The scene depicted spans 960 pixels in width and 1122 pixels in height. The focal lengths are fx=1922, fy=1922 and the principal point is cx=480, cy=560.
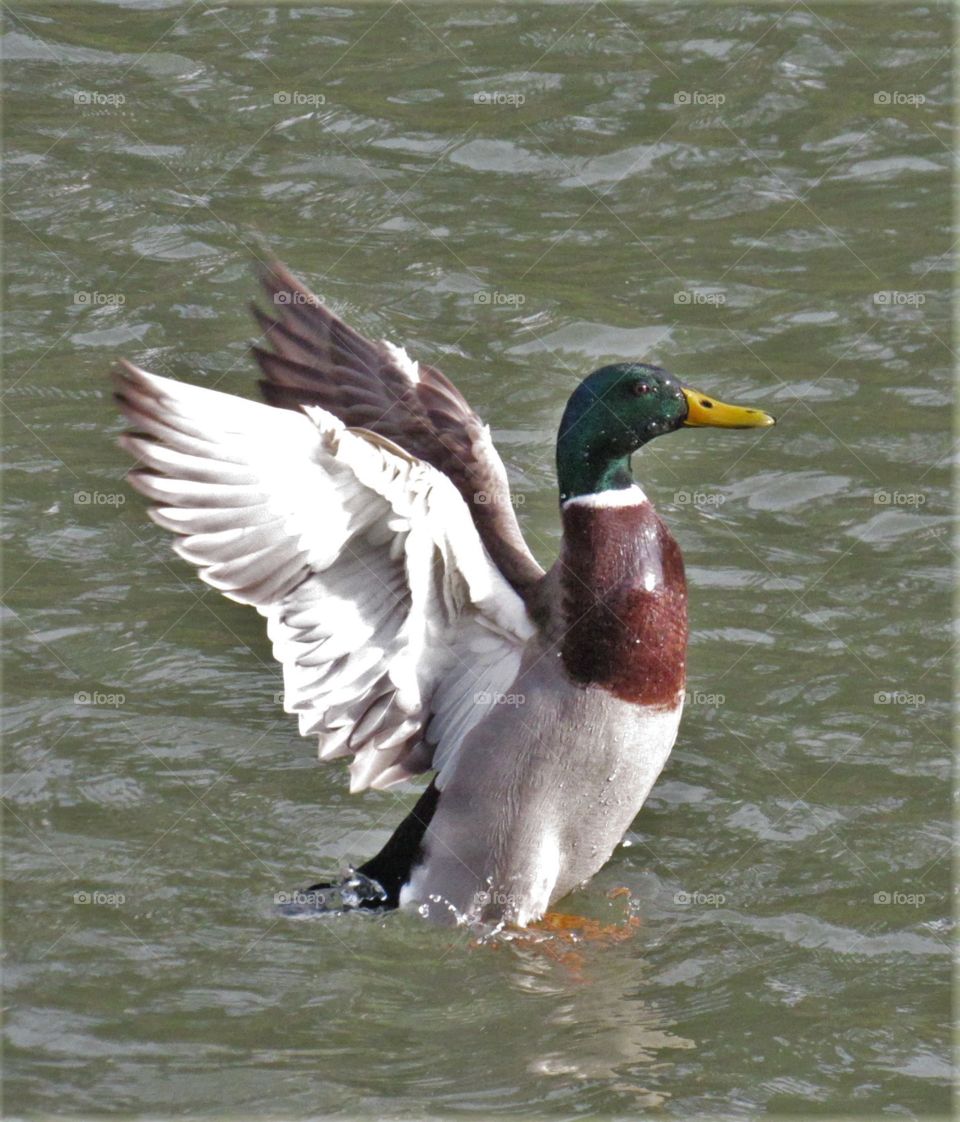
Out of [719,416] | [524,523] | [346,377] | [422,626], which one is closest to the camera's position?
[422,626]

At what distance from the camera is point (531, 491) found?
306 inches

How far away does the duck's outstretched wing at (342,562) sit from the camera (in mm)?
5113

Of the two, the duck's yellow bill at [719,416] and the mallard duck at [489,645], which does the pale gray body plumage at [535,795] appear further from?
the duck's yellow bill at [719,416]

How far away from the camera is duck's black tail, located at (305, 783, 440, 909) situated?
598 centimetres

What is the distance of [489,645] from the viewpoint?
582 centimetres

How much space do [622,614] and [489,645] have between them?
42cm

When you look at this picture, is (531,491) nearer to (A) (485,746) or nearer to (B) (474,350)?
(B) (474,350)

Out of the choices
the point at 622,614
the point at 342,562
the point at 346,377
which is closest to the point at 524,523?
the point at 346,377

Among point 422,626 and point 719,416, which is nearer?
point 422,626

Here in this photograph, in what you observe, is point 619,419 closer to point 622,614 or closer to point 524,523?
point 622,614

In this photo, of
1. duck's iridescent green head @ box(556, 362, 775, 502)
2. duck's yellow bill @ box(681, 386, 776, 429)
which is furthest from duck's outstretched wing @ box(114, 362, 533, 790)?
duck's yellow bill @ box(681, 386, 776, 429)

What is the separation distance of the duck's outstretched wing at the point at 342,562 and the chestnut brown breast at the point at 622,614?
19 cm

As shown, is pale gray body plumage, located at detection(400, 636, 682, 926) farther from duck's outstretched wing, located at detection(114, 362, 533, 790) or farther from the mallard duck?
duck's outstretched wing, located at detection(114, 362, 533, 790)

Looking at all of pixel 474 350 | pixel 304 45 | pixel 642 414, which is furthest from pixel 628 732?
pixel 304 45
